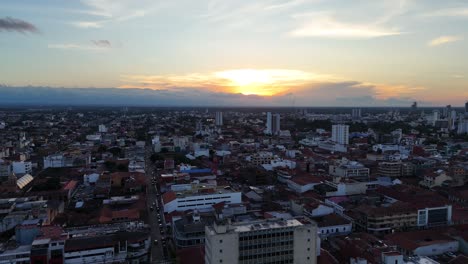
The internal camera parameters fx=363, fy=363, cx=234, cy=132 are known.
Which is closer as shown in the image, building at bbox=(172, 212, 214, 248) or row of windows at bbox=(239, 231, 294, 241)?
row of windows at bbox=(239, 231, 294, 241)

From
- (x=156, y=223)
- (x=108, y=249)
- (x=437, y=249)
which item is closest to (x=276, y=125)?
(x=156, y=223)

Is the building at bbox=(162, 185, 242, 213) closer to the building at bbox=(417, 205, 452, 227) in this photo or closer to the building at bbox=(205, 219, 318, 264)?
the building at bbox=(417, 205, 452, 227)

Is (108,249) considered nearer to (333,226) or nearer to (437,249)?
(333,226)

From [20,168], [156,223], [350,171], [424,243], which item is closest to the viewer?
Answer: [424,243]

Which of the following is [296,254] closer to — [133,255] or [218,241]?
[218,241]

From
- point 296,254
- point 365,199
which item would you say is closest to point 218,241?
point 296,254

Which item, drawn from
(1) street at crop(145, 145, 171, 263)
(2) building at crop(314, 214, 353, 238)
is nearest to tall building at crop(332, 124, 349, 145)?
(1) street at crop(145, 145, 171, 263)
